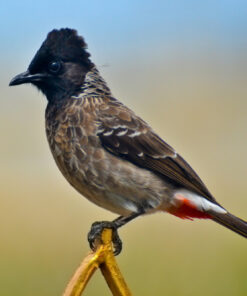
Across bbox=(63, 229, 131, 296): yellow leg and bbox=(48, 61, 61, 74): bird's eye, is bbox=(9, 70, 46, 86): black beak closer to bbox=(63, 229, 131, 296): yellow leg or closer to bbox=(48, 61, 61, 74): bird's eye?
bbox=(48, 61, 61, 74): bird's eye

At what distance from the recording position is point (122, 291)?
6.36 feet

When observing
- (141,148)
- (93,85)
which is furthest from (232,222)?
(93,85)

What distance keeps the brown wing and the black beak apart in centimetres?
42

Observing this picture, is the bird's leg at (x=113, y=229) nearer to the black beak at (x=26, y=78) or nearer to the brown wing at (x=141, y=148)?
the brown wing at (x=141, y=148)

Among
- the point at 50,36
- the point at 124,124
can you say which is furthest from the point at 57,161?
the point at 50,36

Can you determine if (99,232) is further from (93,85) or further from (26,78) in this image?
(93,85)

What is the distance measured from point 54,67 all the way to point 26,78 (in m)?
0.25

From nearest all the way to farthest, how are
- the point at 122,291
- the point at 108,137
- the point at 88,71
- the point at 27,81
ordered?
1. the point at 122,291
2. the point at 27,81
3. the point at 108,137
4. the point at 88,71

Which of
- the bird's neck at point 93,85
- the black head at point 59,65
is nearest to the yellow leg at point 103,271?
the black head at point 59,65

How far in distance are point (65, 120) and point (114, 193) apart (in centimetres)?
48

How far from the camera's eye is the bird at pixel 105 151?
307 centimetres

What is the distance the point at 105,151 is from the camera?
3131mm

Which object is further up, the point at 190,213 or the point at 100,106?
the point at 100,106

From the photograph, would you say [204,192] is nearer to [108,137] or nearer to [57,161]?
[108,137]
